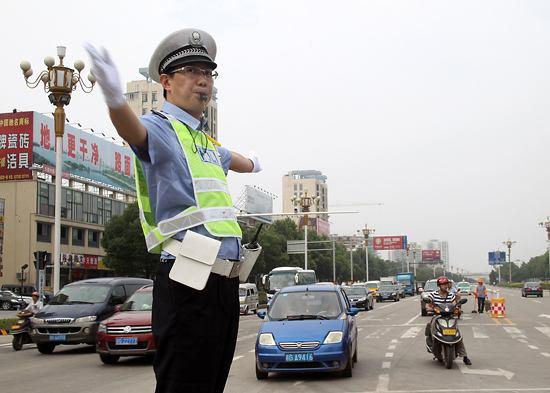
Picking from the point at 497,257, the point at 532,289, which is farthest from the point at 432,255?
the point at 532,289

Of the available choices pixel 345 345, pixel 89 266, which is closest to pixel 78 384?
pixel 345 345

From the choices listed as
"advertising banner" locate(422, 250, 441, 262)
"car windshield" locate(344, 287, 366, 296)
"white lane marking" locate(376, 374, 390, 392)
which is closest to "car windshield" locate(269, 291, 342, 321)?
"white lane marking" locate(376, 374, 390, 392)

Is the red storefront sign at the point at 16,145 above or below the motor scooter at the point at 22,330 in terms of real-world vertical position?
above

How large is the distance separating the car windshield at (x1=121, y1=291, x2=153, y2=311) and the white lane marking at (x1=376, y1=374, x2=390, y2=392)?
225 inches

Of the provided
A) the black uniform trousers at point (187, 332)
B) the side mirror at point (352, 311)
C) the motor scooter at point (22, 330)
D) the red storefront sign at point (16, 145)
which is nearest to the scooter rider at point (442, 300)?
the side mirror at point (352, 311)

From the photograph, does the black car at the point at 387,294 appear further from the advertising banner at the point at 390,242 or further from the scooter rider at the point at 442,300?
the advertising banner at the point at 390,242

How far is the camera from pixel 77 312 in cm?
1612

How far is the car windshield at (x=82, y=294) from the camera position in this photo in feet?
55.3

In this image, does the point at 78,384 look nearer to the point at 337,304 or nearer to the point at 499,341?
the point at 337,304

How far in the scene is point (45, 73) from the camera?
22.2m

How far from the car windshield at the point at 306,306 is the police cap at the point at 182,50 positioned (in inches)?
377

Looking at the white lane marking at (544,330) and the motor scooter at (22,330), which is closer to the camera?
the motor scooter at (22,330)

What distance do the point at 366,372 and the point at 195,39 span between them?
9687mm

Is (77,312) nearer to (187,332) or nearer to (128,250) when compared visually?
(187,332)
